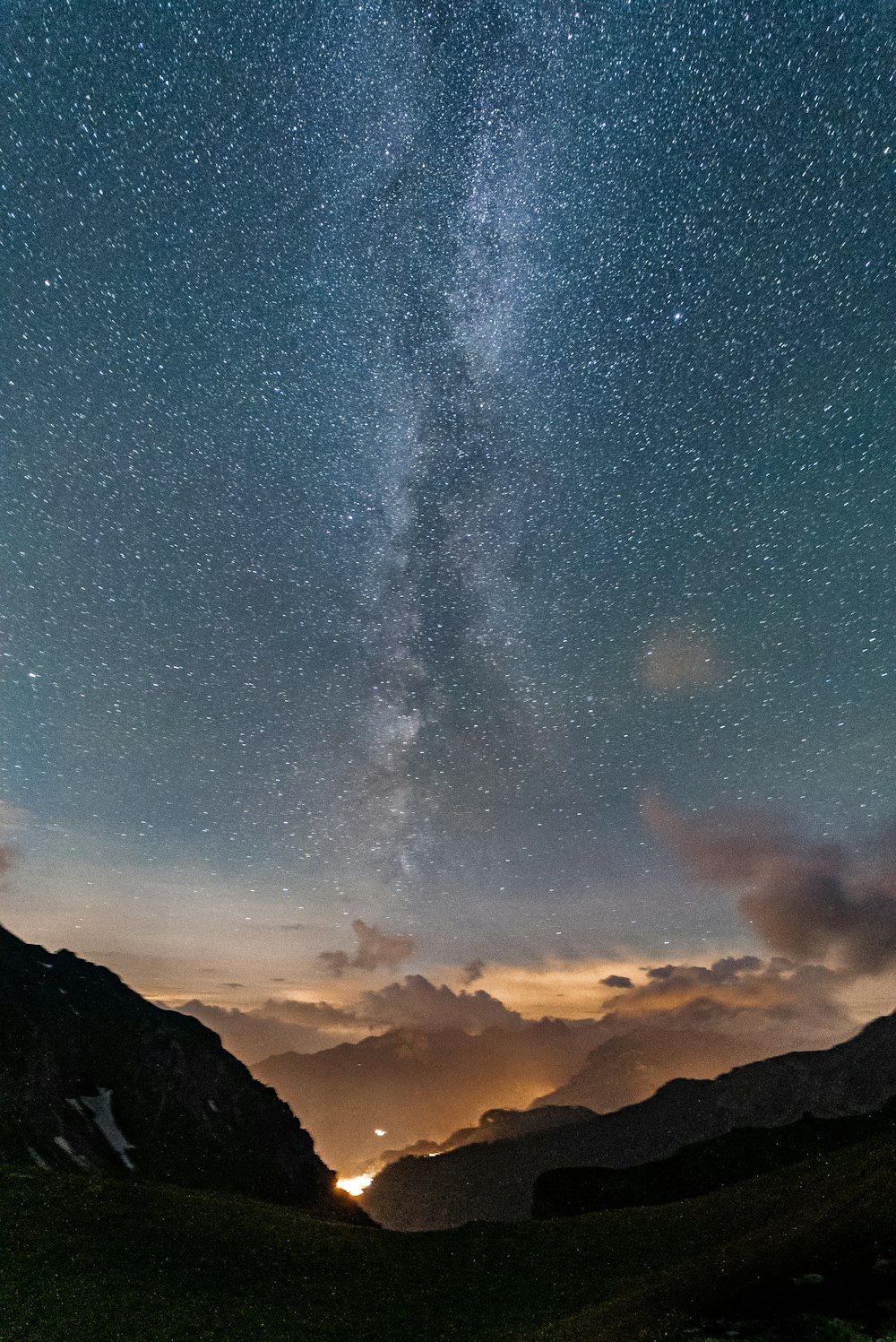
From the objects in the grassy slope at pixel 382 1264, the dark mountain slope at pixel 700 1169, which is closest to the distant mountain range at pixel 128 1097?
the dark mountain slope at pixel 700 1169

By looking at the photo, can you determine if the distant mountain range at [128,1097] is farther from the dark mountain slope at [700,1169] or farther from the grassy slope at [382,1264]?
the grassy slope at [382,1264]

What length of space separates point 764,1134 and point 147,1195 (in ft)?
541

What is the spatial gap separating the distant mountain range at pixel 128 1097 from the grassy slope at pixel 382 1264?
188 ft

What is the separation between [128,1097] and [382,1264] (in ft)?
332

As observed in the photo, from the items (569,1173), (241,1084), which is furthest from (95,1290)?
(569,1173)

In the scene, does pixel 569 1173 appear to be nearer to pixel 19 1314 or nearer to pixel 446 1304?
pixel 446 1304

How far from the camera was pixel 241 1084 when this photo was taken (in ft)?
480

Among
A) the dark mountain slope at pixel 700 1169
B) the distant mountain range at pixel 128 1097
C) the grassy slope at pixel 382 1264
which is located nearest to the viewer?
the grassy slope at pixel 382 1264

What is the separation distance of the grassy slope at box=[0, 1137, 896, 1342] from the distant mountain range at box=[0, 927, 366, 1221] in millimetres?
57229

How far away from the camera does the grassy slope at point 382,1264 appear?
3177cm

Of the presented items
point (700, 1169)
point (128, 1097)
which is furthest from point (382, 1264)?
point (700, 1169)

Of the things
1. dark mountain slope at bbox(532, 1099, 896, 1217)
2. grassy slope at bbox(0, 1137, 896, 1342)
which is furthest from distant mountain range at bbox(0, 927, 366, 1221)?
grassy slope at bbox(0, 1137, 896, 1342)

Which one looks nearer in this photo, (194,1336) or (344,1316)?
(194,1336)

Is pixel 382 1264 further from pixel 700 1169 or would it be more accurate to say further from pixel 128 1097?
pixel 700 1169
